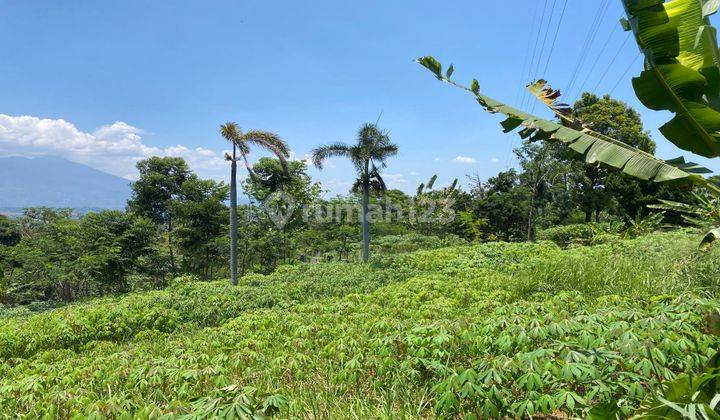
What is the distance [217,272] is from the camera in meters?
25.0

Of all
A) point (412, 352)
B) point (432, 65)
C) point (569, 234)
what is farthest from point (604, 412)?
point (569, 234)

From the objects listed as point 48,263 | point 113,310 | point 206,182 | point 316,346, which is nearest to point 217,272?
point 206,182

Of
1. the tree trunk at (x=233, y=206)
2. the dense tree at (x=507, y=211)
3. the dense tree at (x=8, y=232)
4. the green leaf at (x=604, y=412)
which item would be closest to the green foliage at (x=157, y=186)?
the dense tree at (x=8, y=232)

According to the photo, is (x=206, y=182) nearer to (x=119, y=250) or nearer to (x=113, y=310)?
(x=119, y=250)

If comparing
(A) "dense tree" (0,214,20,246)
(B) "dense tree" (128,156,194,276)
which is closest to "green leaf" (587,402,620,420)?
(B) "dense tree" (128,156,194,276)

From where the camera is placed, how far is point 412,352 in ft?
10.9

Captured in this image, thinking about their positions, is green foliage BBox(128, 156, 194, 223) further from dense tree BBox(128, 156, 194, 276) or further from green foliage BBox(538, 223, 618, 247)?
green foliage BBox(538, 223, 618, 247)

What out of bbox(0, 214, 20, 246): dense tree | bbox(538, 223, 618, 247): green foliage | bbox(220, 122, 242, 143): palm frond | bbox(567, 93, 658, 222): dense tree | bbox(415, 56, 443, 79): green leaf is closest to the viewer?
bbox(415, 56, 443, 79): green leaf

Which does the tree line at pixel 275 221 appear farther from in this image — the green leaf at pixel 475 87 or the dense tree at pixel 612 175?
the green leaf at pixel 475 87

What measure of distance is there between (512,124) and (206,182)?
23215 millimetres

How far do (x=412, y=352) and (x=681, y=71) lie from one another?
9.33 ft

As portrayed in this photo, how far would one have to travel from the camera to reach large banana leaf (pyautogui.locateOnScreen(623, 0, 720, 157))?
2.51 metres

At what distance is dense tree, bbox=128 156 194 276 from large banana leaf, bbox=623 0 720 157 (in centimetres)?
2735

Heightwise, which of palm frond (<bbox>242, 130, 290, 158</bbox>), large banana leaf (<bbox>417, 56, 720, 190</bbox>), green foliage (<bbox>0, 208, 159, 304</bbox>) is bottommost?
green foliage (<bbox>0, 208, 159, 304</bbox>)
